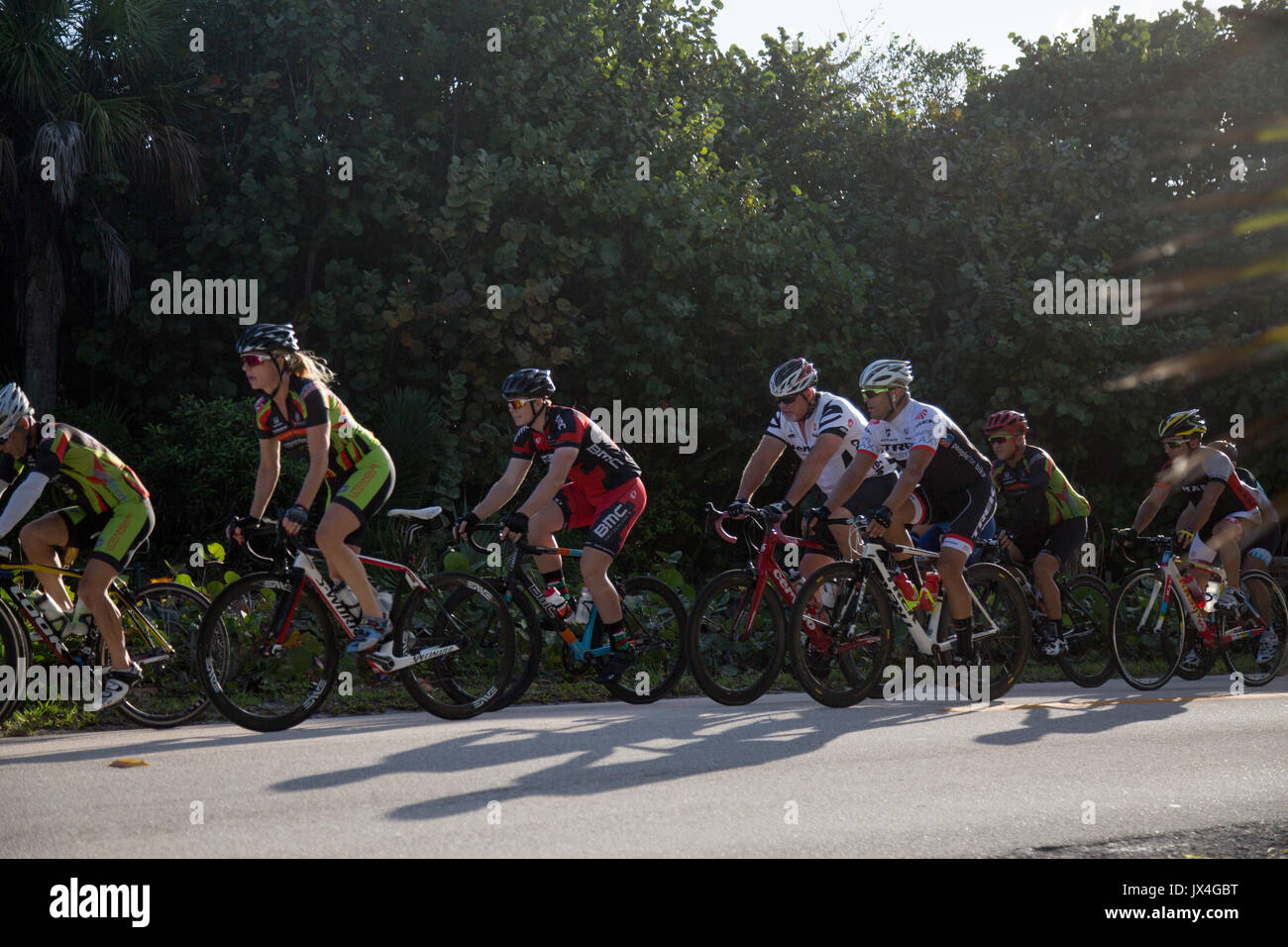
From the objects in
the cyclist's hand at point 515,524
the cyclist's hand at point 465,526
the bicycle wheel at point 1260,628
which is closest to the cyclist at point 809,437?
the cyclist's hand at point 515,524

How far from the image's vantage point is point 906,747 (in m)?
7.41

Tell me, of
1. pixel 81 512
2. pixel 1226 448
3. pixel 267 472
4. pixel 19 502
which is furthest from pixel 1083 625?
pixel 19 502

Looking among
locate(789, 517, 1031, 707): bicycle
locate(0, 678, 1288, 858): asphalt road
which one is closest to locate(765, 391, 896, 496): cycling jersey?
locate(789, 517, 1031, 707): bicycle

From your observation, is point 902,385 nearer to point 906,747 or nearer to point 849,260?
point 906,747

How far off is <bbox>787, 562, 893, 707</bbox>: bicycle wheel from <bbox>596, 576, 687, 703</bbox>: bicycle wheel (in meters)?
0.76

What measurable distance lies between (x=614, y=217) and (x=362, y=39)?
3.96 meters

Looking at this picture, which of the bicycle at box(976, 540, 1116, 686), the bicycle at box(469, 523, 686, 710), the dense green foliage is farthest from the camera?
the dense green foliage

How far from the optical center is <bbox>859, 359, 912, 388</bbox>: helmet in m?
9.35

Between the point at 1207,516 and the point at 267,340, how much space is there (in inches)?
311

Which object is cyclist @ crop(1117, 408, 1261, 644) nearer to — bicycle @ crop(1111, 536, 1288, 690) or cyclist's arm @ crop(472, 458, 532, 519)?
bicycle @ crop(1111, 536, 1288, 690)

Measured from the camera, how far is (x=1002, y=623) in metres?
9.77

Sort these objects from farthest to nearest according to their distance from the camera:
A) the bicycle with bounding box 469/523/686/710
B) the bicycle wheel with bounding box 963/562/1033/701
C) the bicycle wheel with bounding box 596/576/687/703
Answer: the bicycle wheel with bounding box 963/562/1033/701, the bicycle wheel with bounding box 596/576/687/703, the bicycle with bounding box 469/523/686/710

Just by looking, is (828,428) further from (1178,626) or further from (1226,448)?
(1226,448)
